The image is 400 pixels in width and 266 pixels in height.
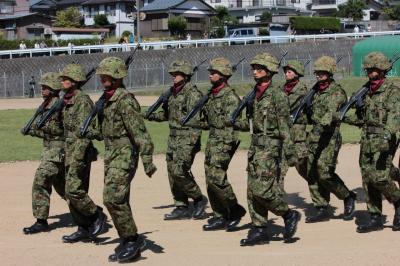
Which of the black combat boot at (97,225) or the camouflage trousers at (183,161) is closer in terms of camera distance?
the black combat boot at (97,225)

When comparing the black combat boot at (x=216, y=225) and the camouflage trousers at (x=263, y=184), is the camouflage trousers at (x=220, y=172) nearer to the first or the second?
the black combat boot at (x=216, y=225)

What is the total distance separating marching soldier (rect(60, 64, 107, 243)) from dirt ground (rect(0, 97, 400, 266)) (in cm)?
24

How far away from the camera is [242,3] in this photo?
66812 mm

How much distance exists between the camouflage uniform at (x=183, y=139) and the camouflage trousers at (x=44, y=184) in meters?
1.58

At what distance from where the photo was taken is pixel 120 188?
7.98 m

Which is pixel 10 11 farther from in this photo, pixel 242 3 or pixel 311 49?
pixel 311 49

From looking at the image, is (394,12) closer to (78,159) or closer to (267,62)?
(267,62)

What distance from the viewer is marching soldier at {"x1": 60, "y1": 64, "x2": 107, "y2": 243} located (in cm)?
888

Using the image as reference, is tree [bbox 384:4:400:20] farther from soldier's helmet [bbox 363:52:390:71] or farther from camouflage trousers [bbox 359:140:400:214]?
camouflage trousers [bbox 359:140:400:214]

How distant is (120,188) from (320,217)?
3.31 m

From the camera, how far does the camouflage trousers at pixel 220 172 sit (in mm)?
9555

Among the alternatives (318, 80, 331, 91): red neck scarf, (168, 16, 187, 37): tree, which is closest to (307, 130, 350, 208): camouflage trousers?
(318, 80, 331, 91): red neck scarf

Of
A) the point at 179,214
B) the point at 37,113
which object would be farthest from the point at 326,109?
the point at 37,113

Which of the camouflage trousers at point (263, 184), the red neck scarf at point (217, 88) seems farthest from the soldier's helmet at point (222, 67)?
the camouflage trousers at point (263, 184)
